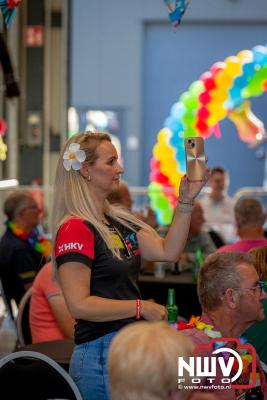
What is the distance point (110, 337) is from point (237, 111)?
8124mm

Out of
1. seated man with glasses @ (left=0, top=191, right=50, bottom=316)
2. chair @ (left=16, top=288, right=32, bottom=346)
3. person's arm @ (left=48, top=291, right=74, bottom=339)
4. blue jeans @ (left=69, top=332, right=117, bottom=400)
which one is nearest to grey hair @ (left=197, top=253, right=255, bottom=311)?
blue jeans @ (left=69, top=332, right=117, bottom=400)

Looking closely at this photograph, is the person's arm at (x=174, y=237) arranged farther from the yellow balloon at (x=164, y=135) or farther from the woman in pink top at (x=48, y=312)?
the yellow balloon at (x=164, y=135)

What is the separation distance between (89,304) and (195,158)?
55 cm

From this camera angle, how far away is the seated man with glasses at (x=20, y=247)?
471 cm

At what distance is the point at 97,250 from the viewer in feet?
7.91

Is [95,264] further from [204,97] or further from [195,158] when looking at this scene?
[204,97]

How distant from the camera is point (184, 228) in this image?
8.37ft

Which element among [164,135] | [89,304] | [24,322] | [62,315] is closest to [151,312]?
[89,304]

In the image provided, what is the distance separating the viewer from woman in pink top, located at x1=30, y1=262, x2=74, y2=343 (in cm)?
331

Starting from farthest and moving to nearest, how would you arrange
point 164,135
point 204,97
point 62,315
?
→ point 164,135, point 204,97, point 62,315

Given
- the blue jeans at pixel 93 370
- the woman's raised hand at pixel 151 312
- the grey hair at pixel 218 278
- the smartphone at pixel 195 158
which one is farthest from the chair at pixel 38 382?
the smartphone at pixel 195 158

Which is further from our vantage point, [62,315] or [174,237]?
[62,315]

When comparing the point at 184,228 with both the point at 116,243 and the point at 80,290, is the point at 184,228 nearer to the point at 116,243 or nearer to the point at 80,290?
the point at 116,243

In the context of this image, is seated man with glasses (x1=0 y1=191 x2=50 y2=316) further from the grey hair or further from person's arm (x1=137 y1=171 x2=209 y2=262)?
the grey hair
